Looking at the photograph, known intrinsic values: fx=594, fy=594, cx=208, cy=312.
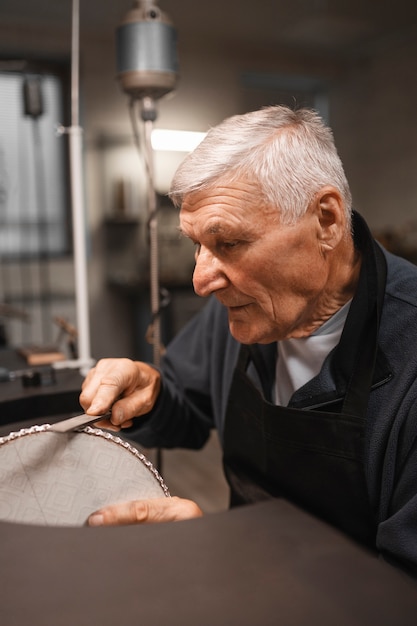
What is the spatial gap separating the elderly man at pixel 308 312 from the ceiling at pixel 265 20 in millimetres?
2394

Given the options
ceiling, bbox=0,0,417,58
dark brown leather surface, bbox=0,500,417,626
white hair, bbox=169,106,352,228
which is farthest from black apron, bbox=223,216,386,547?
ceiling, bbox=0,0,417,58

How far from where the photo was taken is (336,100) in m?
2.68

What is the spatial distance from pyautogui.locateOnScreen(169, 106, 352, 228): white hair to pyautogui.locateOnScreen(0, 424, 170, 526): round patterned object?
1.32ft

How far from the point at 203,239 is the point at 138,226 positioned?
127 inches

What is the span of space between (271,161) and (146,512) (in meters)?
0.51

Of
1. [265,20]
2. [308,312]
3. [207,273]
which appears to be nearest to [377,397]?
[308,312]

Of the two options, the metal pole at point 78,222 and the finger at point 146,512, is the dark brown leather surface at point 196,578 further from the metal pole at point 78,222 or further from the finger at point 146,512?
the metal pole at point 78,222

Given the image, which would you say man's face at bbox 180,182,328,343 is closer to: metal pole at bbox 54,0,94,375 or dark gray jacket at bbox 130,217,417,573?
dark gray jacket at bbox 130,217,417,573

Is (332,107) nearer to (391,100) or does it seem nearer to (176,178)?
(391,100)

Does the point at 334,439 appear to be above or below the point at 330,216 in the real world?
below

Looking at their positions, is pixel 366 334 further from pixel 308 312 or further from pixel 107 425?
pixel 107 425

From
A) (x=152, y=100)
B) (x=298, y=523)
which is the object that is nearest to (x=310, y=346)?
(x=298, y=523)

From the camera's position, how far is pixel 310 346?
110 centimetres

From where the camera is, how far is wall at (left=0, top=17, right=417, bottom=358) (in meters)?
2.99
